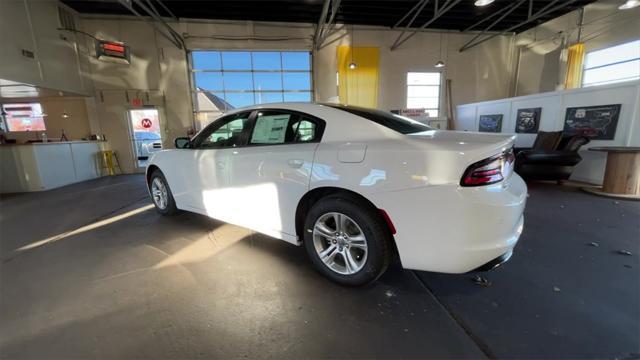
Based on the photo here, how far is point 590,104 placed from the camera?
17.0ft

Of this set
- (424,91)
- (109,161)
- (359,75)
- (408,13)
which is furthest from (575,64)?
(109,161)

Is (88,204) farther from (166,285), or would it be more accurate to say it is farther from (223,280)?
(223,280)

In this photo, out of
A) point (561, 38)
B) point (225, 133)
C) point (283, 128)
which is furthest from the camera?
point (561, 38)

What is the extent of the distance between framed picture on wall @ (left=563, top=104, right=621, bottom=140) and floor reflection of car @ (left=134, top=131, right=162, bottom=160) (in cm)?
1124

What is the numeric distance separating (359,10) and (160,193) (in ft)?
25.7

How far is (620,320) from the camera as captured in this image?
4.75 ft

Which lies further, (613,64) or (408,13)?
(408,13)

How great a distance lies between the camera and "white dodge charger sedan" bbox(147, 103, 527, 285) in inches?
54.3

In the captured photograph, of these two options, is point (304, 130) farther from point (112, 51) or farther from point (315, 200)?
point (112, 51)

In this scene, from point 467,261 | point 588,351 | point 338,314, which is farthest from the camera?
point 338,314

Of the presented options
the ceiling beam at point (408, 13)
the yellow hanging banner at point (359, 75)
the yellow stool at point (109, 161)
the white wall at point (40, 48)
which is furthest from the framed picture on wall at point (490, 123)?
the white wall at point (40, 48)

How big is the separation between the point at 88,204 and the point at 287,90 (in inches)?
255

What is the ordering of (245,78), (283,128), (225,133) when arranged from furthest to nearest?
(245,78) < (225,133) < (283,128)

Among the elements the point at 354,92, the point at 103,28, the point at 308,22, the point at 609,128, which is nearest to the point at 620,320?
the point at 609,128
